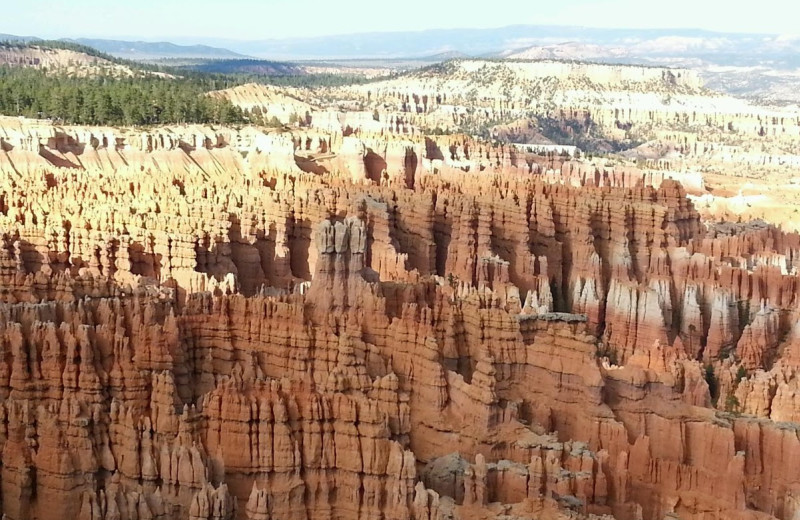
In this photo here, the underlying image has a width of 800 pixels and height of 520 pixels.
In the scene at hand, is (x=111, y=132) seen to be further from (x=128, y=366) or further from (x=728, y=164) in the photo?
(x=728, y=164)

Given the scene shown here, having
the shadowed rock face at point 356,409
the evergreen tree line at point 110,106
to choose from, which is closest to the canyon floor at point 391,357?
the shadowed rock face at point 356,409

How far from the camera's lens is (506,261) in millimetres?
40969

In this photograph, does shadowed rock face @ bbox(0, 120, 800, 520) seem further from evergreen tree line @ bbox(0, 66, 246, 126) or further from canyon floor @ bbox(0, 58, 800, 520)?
evergreen tree line @ bbox(0, 66, 246, 126)

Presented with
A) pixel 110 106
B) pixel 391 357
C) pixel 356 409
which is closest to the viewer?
pixel 356 409

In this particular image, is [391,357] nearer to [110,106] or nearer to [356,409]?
[356,409]

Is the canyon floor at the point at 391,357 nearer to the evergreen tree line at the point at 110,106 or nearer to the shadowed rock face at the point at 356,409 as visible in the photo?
the shadowed rock face at the point at 356,409

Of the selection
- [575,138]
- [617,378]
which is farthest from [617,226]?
[575,138]

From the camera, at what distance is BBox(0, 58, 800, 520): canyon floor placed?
1853cm

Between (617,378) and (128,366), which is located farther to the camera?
(617,378)

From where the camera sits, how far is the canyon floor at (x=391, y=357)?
730 inches

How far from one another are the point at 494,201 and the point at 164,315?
78.5 feet

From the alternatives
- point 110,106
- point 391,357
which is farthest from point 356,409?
point 110,106

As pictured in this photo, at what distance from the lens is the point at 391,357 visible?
2194 centimetres

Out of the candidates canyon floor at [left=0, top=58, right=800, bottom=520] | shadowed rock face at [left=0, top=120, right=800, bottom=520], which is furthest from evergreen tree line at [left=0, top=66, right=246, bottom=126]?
shadowed rock face at [left=0, top=120, right=800, bottom=520]
